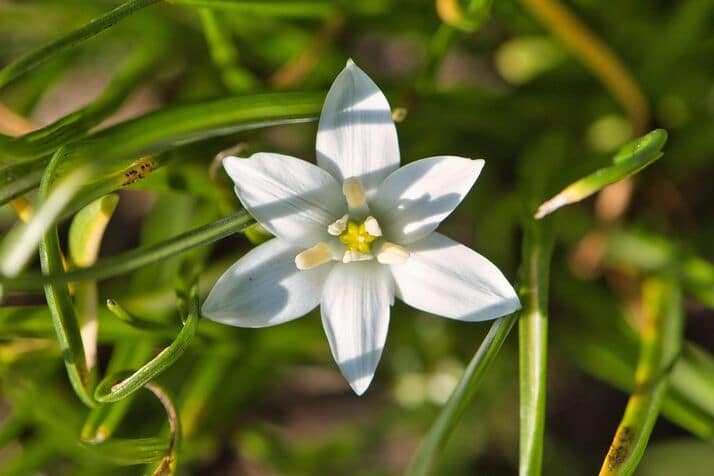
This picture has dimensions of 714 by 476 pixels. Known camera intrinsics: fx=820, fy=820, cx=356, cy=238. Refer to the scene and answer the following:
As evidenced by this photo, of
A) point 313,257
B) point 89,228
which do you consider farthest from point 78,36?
point 313,257

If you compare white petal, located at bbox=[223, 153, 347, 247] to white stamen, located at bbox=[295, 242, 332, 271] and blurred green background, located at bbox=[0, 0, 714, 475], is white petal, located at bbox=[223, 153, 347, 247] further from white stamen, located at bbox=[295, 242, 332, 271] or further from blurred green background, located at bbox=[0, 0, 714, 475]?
blurred green background, located at bbox=[0, 0, 714, 475]

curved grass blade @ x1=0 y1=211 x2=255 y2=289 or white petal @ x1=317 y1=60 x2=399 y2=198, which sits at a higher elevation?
white petal @ x1=317 y1=60 x2=399 y2=198

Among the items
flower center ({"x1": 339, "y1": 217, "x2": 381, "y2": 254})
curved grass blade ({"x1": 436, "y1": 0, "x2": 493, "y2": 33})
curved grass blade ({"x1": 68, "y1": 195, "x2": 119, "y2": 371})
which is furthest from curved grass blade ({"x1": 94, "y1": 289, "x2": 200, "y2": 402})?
curved grass blade ({"x1": 436, "y1": 0, "x2": 493, "y2": 33})

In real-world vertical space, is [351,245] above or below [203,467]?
above

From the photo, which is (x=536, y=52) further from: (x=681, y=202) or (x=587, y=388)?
(x=587, y=388)

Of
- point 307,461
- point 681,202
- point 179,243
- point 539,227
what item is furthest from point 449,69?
point 179,243

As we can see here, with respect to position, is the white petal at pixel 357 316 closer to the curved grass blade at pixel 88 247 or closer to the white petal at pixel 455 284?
the white petal at pixel 455 284

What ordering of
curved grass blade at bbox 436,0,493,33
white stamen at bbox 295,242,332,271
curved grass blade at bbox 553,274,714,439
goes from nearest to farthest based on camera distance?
white stamen at bbox 295,242,332,271, curved grass blade at bbox 436,0,493,33, curved grass blade at bbox 553,274,714,439
